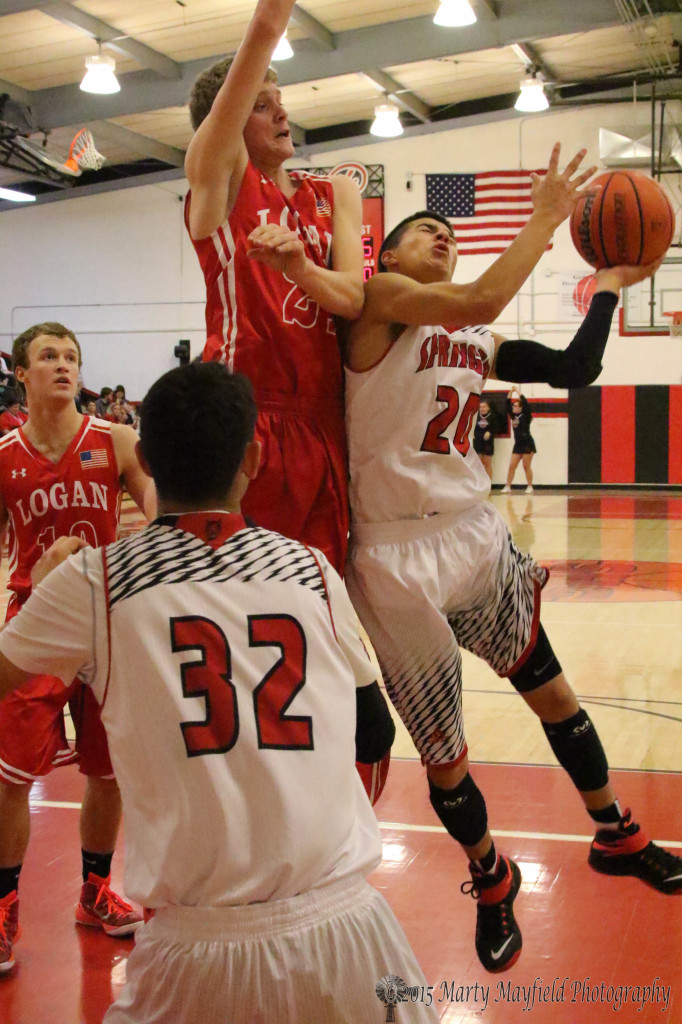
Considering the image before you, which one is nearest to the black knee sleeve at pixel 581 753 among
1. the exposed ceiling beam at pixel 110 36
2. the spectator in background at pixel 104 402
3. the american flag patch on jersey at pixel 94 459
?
the american flag patch on jersey at pixel 94 459

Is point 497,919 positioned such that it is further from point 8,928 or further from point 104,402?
point 104,402

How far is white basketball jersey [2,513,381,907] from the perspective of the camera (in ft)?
5.53

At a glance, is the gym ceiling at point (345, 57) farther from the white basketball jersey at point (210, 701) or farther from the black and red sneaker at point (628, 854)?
the white basketball jersey at point (210, 701)

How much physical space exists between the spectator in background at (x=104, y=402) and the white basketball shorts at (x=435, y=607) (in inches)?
619

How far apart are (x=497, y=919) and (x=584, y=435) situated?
17.4m

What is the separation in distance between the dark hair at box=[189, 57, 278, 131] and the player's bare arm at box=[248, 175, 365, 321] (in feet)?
1.31

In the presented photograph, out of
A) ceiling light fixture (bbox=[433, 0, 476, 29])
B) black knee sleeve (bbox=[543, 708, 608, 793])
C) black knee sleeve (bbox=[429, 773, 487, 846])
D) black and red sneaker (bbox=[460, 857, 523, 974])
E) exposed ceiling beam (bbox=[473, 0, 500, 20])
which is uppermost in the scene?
exposed ceiling beam (bbox=[473, 0, 500, 20])

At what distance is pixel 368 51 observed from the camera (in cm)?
1464

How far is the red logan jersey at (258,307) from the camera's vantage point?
280 centimetres

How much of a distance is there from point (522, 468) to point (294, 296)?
18.1 metres

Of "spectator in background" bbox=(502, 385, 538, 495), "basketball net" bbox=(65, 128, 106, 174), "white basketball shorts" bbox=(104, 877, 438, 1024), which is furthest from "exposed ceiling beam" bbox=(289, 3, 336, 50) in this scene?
"white basketball shorts" bbox=(104, 877, 438, 1024)

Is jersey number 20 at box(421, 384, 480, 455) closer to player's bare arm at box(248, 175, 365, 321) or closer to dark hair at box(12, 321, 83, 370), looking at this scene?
player's bare arm at box(248, 175, 365, 321)

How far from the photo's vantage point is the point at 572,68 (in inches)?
706

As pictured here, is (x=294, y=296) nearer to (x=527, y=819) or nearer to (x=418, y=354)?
(x=418, y=354)
